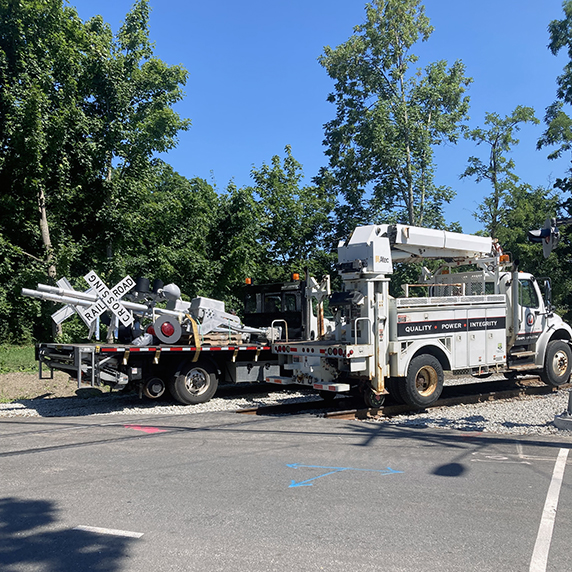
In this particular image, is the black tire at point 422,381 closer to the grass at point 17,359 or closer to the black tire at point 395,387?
the black tire at point 395,387

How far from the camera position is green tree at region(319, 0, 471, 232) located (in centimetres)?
2675

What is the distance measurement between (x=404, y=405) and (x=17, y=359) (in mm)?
12843

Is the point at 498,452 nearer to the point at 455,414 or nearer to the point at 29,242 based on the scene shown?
the point at 455,414

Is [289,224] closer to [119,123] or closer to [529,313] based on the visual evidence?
[119,123]

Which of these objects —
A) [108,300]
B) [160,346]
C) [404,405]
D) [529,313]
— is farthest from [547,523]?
[108,300]

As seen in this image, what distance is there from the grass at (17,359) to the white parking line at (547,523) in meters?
14.0

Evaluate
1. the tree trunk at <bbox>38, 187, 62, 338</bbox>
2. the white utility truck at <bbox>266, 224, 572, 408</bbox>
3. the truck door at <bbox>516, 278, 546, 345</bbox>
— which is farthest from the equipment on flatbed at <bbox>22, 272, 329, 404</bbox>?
the tree trunk at <bbox>38, 187, 62, 338</bbox>

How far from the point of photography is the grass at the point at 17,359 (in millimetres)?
16469

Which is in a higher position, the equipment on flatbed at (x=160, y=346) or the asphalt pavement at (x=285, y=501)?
the equipment on flatbed at (x=160, y=346)

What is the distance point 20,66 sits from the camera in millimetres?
18812

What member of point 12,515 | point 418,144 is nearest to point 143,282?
point 12,515

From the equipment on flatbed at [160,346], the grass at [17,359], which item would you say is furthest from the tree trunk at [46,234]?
the equipment on flatbed at [160,346]

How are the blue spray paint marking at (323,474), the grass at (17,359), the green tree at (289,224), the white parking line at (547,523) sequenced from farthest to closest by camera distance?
the green tree at (289,224) < the grass at (17,359) < the blue spray paint marking at (323,474) < the white parking line at (547,523)

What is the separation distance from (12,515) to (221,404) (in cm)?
692
